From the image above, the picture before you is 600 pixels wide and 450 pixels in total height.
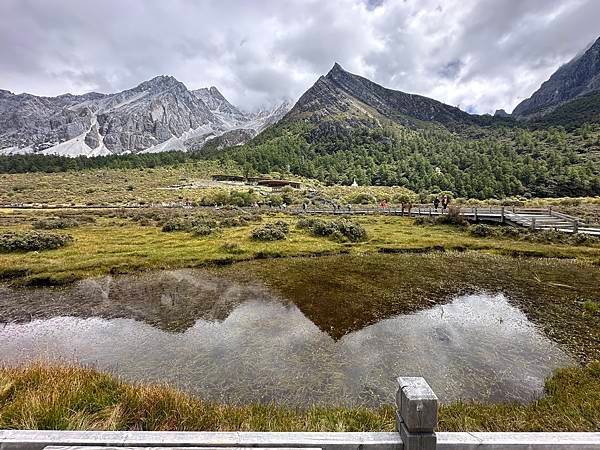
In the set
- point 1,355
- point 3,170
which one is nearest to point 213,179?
point 3,170

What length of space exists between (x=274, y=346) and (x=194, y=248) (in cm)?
1691

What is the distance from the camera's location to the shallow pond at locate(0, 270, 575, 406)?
8531 mm

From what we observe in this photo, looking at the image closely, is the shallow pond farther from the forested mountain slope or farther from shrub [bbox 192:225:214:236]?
the forested mountain slope

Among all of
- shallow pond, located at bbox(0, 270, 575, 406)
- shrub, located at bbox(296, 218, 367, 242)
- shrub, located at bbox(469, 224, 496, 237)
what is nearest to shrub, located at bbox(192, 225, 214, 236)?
shrub, located at bbox(296, 218, 367, 242)

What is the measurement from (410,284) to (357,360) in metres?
8.86

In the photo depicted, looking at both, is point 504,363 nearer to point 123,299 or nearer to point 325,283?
point 325,283

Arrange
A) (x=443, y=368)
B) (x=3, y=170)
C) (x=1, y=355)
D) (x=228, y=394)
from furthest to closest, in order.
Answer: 1. (x=3, y=170)
2. (x=1, y=355)
3. (x=443, y=368)
4. (x=228, y=394)

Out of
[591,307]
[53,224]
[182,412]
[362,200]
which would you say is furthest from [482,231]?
[53,224]

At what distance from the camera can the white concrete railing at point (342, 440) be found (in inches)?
124

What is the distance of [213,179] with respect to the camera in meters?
122

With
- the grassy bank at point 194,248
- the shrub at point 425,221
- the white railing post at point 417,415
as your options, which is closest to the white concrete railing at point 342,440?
the white railing post at point 417,415

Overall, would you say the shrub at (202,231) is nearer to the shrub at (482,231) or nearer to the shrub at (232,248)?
the shrub at (232,248)

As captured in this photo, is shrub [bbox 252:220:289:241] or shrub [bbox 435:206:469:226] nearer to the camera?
shrub [bbox 252:220:289:241]

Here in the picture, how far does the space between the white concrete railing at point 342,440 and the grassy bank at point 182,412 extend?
243cm
